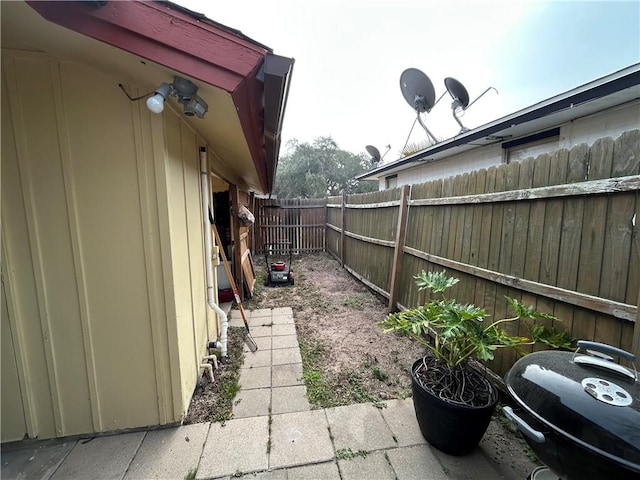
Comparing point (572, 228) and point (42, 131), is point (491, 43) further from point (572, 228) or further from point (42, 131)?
point (42, 131)

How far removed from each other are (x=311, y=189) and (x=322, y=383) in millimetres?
14923

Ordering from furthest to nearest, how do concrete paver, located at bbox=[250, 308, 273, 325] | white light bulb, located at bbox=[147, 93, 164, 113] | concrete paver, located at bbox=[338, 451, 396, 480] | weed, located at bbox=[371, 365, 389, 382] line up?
concrete paver, located at bbox=[250, 308, 273, 325] → weed, located at bbox=[371, 365, 389, 382] → concrete paver, located at bbox=[338, 451, 396, 480] → white light bulb, located at bbox=[147, 93, 164, 113]

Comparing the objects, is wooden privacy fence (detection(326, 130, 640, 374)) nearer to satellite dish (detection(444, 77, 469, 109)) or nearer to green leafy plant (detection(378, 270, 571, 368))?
green leafy plant (detection(378, 270, 571, 368))

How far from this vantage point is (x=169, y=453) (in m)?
1.72

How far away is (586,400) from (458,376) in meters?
1.00

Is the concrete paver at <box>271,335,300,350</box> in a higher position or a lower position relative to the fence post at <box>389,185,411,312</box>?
lower

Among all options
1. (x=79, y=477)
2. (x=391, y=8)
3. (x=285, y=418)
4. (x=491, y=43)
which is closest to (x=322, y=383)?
(x=285, y=418)

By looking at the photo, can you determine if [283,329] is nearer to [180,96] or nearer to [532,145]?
[180,96]

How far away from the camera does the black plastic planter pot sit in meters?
1.63

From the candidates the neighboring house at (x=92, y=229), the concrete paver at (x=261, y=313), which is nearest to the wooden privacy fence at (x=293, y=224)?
the concrete paver at (x=261, y=313)

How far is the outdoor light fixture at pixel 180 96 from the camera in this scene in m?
1.23

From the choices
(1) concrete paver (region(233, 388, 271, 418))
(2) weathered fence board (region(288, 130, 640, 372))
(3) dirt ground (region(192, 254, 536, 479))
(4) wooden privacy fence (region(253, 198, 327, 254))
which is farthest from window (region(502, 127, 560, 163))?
(4) wooden privacy fence (region(253, 198, 327, 254))

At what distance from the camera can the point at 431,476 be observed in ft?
5.18

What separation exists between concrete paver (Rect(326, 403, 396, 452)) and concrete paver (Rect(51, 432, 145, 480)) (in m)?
1.36
